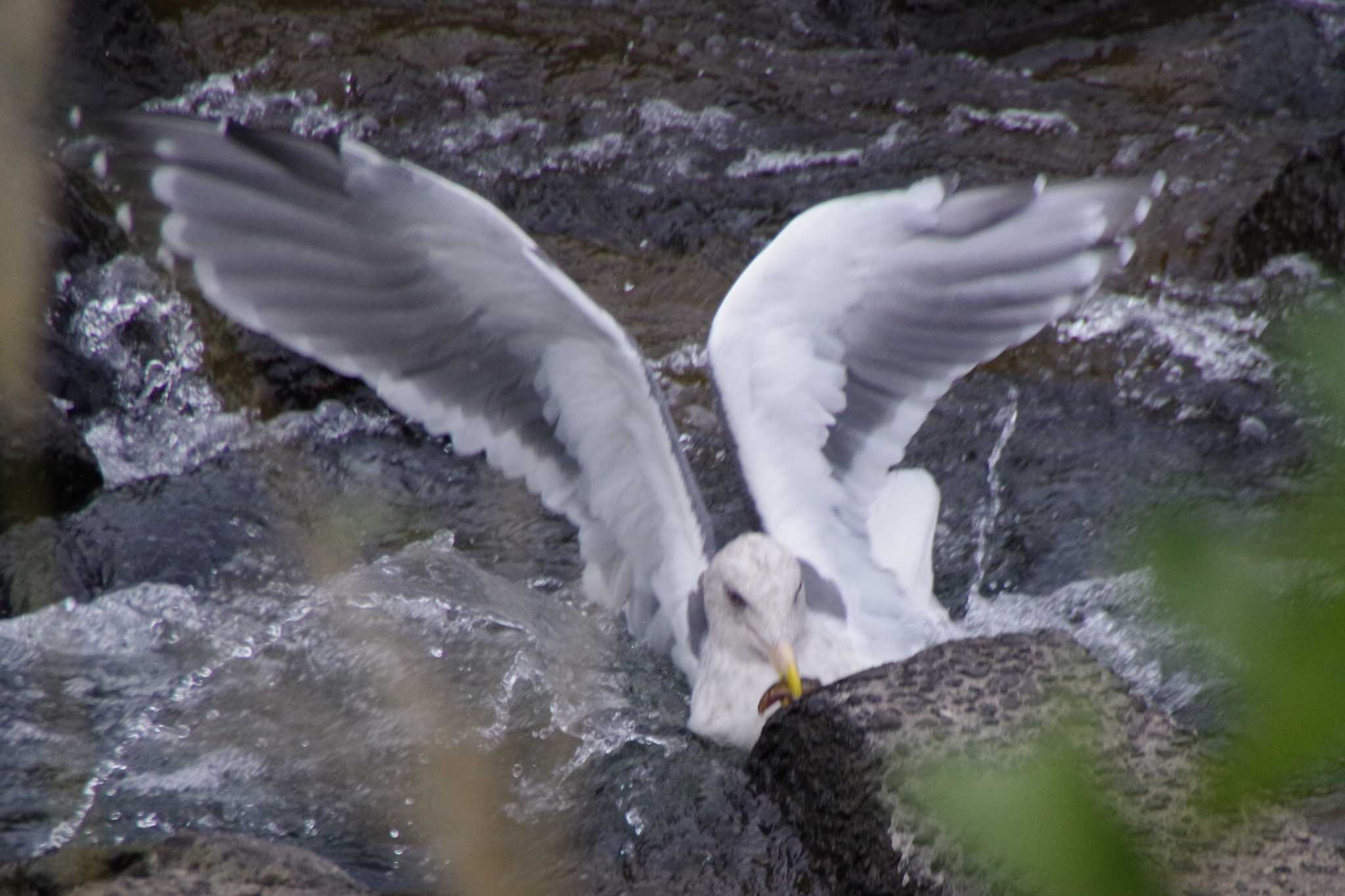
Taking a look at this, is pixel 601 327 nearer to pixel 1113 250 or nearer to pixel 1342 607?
pixel 1113 250

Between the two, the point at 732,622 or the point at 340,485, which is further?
the point at 340,485

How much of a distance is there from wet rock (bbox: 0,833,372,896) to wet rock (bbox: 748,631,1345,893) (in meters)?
0.75

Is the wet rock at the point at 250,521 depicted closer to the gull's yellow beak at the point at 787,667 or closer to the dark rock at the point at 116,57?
the gull's yellow beak at the point at 787,667

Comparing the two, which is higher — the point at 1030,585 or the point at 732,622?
the point at 732,622

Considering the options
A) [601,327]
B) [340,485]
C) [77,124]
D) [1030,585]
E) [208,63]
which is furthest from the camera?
[208,63]

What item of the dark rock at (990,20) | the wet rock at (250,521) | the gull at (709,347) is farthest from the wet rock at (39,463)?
the dark rock at (990,20)

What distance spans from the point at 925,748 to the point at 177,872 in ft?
3.47

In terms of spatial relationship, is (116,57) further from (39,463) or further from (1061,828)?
(1061,828)

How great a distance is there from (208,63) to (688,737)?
330 cm

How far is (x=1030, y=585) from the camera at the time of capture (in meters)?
3.66

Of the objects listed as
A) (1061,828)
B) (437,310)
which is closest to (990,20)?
(437,310)

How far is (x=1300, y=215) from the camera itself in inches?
177

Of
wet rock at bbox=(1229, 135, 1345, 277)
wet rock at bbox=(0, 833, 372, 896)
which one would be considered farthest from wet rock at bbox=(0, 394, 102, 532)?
wet rock at bbox=(1229, 135, 1345, 277)

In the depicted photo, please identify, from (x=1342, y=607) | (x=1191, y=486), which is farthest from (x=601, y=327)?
(x=1342, y=607)
